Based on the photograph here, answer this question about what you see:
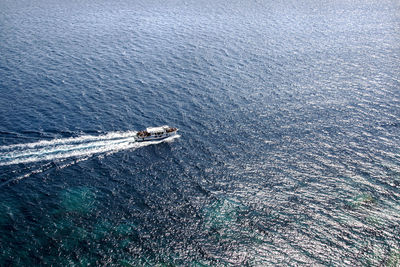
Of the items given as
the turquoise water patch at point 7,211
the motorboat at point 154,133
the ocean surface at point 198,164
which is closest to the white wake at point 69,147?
the ocean surface at point 198,164

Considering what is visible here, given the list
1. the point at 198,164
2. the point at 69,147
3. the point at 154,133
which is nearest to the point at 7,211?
the point at 69,147

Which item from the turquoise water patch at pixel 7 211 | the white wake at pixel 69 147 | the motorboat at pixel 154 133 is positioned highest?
the motorboat at pixel 154 133

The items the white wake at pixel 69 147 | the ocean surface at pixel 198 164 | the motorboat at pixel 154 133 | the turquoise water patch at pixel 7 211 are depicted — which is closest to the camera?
the ocean surface at pixel 198 164

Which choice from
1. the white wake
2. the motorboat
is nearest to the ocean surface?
the white wake

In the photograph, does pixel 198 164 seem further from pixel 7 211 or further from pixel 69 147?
pixel 7 211

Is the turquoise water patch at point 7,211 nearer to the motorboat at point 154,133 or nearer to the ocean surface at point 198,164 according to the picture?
the ocean surface at point 198,164
